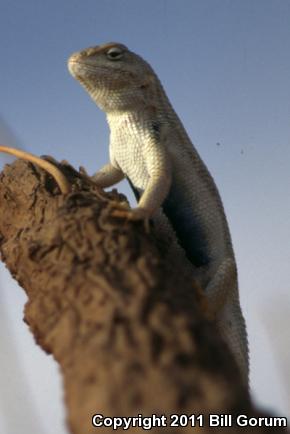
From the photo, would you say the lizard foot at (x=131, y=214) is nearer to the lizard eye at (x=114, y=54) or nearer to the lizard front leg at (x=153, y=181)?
the lizard front leg at (x=153, y=181)

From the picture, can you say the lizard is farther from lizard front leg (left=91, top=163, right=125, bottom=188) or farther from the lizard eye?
lizard front leg (left=91, top=163, right=125, bottom=188)

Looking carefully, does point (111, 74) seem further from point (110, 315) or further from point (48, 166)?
point (110, 315)

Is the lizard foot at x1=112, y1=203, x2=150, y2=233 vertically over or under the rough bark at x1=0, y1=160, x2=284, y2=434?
over

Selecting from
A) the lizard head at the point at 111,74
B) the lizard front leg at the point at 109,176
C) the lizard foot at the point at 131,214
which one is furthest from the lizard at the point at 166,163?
the lizard foot at the point at 131,214

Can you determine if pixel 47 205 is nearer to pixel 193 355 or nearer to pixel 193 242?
pixel 193 242

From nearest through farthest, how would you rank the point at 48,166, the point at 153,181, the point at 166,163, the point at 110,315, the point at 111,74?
1. the point at 110,315
2. the point at 48,166
3. the point at 153,181
4. the point at 166,163
5. the point at 111,74

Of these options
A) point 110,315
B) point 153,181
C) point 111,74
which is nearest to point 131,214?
point 153,181

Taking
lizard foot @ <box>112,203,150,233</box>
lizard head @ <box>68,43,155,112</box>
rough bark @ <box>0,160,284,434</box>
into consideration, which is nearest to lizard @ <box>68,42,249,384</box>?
lizard head @ <box>68,43,155,112</box>
